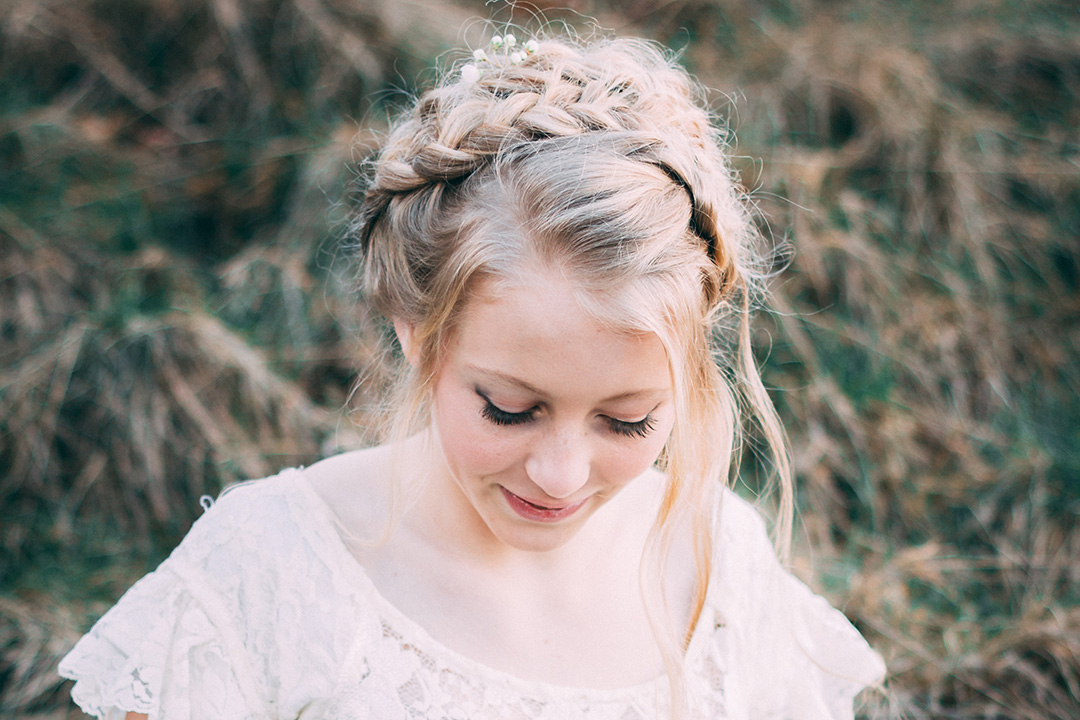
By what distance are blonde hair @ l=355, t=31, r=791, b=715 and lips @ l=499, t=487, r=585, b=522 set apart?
0.66 feet

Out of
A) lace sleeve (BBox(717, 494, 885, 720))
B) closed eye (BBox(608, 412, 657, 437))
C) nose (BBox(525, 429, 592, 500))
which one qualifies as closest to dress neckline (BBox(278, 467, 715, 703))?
lace sleeve (BBox(717, 494, 885, 720))

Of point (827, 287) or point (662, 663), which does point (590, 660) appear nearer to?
point (662, 663)

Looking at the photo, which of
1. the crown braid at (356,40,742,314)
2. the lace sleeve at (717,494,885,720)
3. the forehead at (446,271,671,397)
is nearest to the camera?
the forehead at (446,271,671,397)

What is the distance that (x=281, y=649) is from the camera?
118 centimetres

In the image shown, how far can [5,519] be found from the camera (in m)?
2.27

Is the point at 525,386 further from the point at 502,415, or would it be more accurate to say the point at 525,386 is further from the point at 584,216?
the point at 584,216

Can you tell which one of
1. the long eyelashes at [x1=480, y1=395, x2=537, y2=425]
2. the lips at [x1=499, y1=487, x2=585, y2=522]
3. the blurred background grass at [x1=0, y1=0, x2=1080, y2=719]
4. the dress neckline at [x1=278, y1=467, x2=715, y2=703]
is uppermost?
the long eyelashes at [x1=480, y1=395, x2=537, y2=425]

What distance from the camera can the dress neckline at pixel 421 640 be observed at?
1.24 metres

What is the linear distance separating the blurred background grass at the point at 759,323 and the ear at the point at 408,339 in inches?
34.5

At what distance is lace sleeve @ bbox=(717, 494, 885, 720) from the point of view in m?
1.46

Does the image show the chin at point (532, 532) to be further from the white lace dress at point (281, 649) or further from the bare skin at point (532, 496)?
the white lace dress at point (281, 649)

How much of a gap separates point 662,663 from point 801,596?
34 centimetres

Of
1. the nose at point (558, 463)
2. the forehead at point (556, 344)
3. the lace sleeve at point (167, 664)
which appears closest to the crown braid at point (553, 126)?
the forehead at point (556, 344)

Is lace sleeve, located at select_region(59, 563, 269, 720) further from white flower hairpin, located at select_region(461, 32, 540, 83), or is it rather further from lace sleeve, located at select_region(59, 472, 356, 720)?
white flower hairpin, located at select_region(461, 32, 540, 83)
